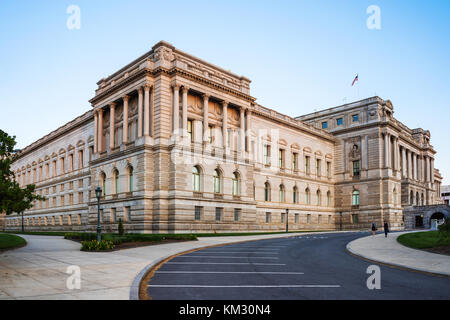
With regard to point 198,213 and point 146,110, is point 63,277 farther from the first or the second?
point 146,110

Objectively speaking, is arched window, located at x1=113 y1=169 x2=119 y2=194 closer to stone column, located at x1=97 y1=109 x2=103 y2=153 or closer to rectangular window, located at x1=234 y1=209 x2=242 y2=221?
stone column, located at x1=97 y1=109 x2=103 y2=153

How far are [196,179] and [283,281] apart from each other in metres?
34.0

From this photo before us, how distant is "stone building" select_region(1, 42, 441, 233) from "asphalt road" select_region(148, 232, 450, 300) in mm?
25847

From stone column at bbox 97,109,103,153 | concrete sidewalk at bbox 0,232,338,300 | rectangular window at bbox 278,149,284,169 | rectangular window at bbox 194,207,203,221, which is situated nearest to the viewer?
concrete sidewalk at bbox 0,232,338,300

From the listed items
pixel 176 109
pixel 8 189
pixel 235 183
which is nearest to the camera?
pixel 8 189

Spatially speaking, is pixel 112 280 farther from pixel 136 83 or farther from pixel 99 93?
pixel 99 93

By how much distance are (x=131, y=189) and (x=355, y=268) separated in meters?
34.1

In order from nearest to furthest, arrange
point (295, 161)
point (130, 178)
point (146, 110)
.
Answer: point (146, 110)
point (130, 178)
point (295, 161)

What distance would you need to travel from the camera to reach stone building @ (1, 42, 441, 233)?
45.1 meters

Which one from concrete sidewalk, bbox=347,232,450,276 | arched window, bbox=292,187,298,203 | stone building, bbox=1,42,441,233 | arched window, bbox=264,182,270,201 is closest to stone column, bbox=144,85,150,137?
stone building, bbox=1,42,441,233

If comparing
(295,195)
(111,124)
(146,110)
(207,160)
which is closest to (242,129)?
(207,160)

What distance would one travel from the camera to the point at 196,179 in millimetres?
47156

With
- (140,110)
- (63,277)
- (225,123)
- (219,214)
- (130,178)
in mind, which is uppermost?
(140,110)
